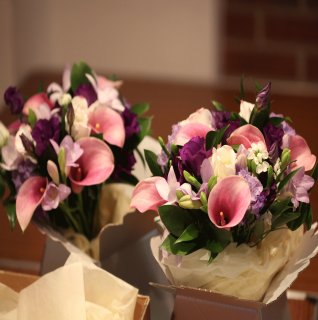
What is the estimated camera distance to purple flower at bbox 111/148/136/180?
1.06 m

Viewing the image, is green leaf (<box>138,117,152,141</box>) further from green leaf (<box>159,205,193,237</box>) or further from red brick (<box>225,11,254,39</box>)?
red brick (<box>225,11,254,39</box>)

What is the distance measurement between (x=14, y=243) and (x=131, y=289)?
1.63 ft

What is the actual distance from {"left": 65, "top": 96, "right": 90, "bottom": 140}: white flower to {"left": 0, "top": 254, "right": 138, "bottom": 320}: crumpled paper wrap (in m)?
0.19

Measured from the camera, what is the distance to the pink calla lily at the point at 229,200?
806 mm

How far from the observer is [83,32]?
9.25 feet

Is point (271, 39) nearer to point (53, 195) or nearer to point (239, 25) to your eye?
point (239, 25)

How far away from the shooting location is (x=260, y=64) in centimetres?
297

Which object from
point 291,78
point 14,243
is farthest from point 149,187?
point 291,78

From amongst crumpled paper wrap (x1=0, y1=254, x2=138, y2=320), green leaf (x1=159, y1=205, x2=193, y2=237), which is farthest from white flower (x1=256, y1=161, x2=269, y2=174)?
crumpled paper wrap (x1=0, y1=254, x2=138, y2=320)

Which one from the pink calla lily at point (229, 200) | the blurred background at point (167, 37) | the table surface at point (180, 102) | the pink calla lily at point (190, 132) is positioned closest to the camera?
the pink calla lily at point (229, 200)

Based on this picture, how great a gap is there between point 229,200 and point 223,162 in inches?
1.8

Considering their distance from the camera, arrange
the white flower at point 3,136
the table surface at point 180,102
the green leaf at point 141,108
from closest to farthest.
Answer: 1. the white flower at point 3,136
2. the green leaf at point 141,108
3. the table surface at point 180,102

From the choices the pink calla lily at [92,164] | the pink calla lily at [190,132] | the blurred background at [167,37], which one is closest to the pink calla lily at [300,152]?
the pink calla lily at [190,132]

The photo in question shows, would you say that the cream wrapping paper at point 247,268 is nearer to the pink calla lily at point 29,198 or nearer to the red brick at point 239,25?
the pink calla lily at point 29,198
